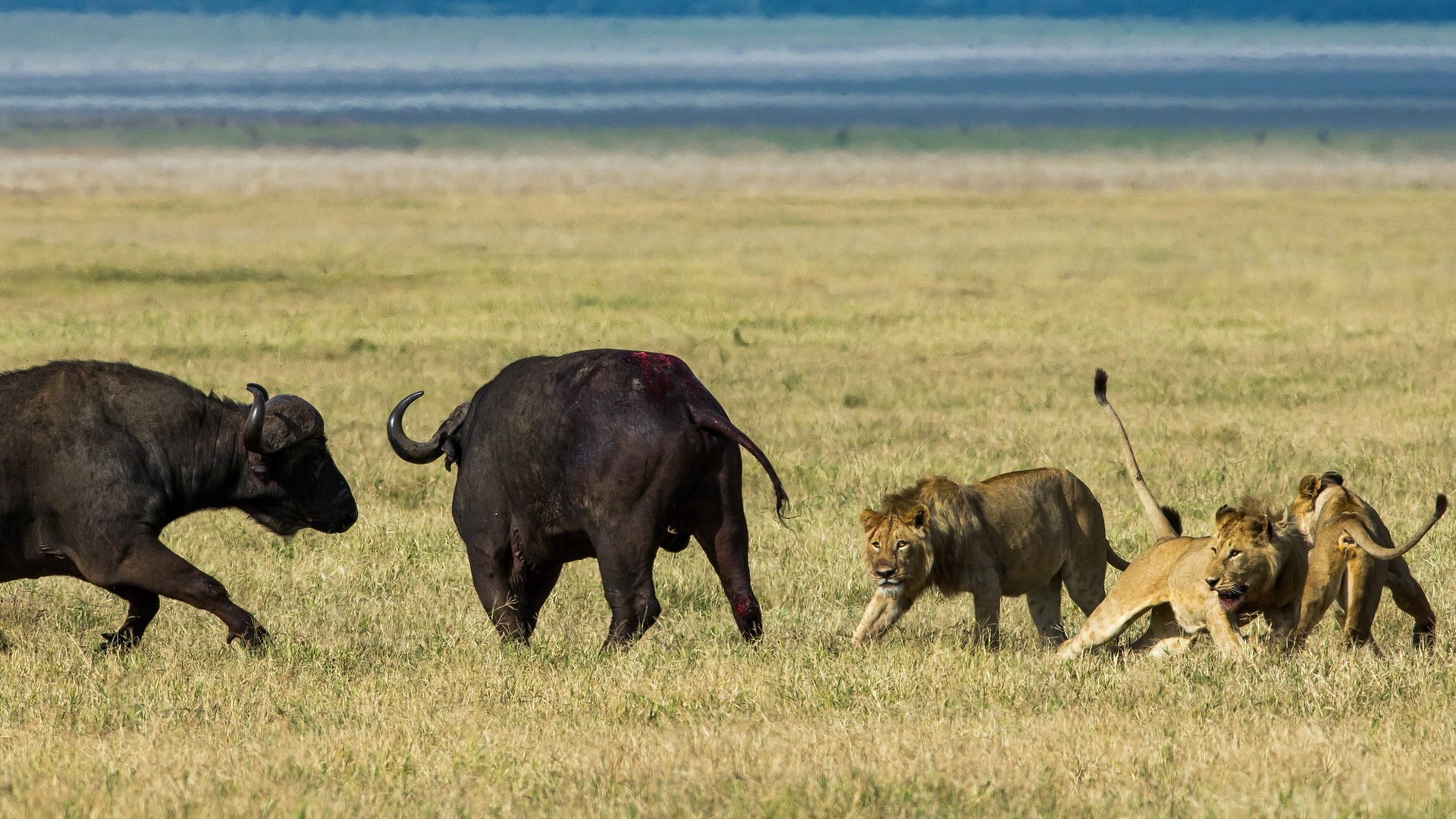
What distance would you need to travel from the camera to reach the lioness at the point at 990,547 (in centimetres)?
839

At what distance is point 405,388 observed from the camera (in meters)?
18.1

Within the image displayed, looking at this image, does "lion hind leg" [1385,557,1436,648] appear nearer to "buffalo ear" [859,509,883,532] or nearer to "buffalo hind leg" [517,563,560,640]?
"buffalo ear" [859,509,883,532]

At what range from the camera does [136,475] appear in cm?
865

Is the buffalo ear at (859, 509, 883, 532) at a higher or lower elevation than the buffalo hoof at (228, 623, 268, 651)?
higher

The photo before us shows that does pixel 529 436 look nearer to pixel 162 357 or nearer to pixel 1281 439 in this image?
pixel 1281 439

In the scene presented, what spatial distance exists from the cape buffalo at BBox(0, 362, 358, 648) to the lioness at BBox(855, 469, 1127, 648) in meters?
2.49

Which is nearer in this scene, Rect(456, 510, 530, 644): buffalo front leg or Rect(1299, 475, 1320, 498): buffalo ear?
Rect(456, 510, 530, 644): buffalo front leg

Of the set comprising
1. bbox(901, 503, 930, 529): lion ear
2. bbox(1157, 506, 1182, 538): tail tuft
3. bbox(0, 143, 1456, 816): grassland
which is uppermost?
bbox(901, 503, 930, 529): lion ear

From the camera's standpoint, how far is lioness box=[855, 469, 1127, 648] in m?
8.39

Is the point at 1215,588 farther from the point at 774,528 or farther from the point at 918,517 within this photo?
the point at 774,528

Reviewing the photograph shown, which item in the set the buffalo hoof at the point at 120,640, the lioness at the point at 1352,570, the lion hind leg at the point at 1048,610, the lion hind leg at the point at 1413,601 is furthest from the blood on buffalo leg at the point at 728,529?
the lion hind leg at the point at 1413,601

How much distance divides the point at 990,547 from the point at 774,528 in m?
3.27

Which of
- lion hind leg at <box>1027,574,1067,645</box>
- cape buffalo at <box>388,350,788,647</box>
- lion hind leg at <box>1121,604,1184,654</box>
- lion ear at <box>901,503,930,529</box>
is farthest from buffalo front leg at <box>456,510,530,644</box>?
lion hind leg at <box>1121,604,1184,654</box>

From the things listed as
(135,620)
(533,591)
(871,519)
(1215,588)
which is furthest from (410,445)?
(1215,588)
